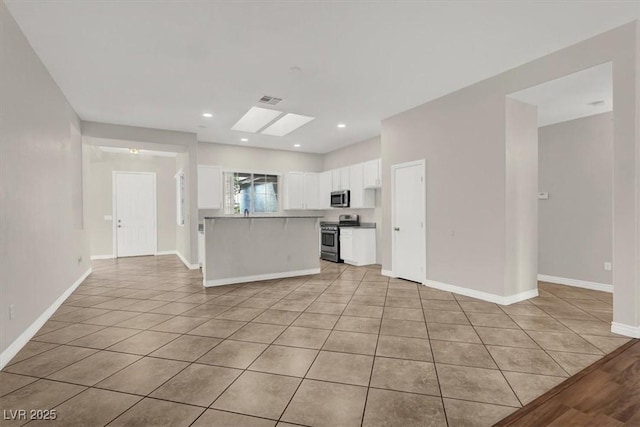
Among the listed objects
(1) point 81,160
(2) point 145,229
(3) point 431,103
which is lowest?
(2) point 145,229

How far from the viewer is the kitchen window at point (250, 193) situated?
321 inches

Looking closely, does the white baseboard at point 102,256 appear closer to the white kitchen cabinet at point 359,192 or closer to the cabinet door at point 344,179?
the cabinet door at point 344,179

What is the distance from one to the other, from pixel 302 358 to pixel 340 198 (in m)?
5.49

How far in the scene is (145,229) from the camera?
9055mm

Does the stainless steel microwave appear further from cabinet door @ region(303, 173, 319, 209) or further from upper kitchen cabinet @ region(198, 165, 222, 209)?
upper kitchen cabinet @ region(198, 165, 222, 209)

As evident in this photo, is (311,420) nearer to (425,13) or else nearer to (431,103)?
(425,13)

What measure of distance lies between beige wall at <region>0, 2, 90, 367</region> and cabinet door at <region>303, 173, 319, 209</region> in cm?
538

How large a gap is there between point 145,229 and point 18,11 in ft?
23.5

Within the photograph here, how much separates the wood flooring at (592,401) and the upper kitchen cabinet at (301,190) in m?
7.04

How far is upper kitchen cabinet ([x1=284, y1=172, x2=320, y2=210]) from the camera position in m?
8.68

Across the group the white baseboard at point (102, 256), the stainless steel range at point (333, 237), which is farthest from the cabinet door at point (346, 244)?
the white baseboard at point (102, 256)

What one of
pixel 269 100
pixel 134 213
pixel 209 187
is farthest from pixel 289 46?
pixel 134 213

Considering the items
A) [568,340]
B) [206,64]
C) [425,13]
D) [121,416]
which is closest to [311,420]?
[121,416]

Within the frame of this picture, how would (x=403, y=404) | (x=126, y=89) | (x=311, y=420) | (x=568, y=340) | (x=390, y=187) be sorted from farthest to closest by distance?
(x=390, y=187)
(x=126, y=89)
(x=568, y=340)
(x=403, y=404)
(x=311, y=420)
